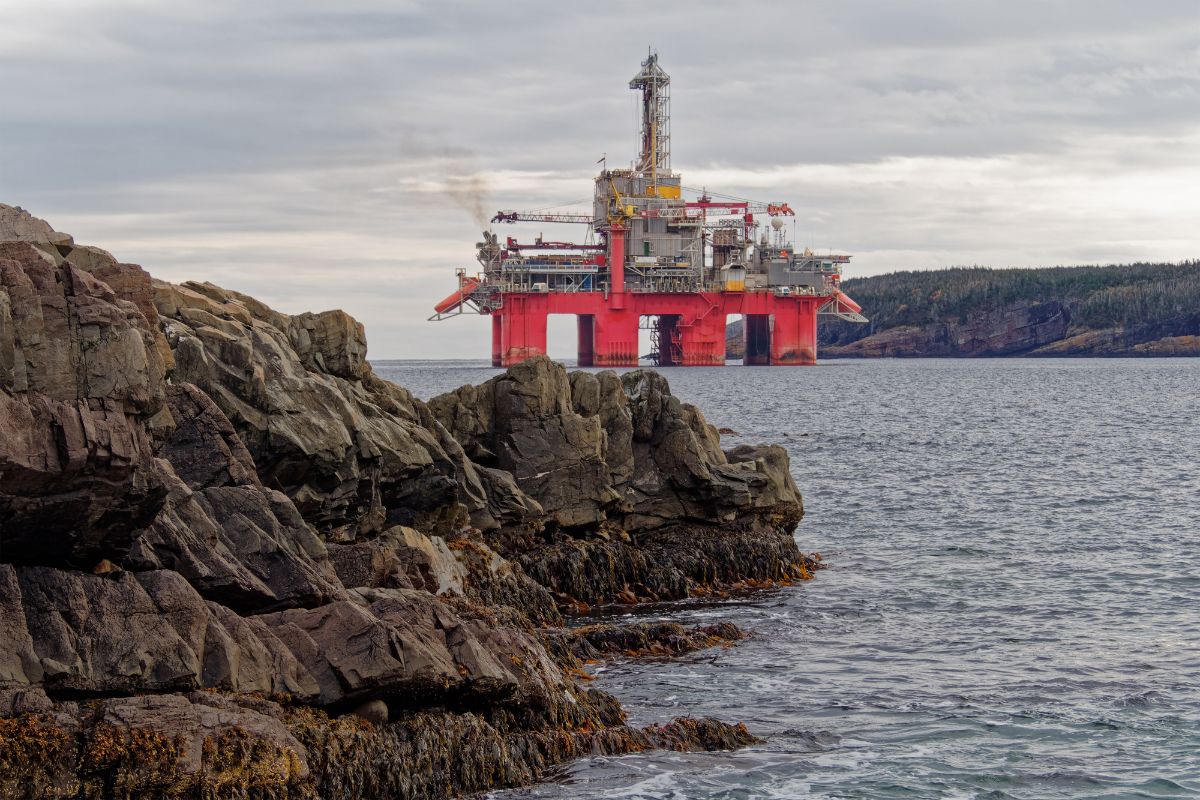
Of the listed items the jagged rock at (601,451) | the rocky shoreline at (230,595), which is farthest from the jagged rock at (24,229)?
the jagged rock at (601,451)

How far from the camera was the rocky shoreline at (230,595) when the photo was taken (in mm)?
9453

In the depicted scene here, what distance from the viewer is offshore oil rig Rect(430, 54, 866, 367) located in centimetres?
9762

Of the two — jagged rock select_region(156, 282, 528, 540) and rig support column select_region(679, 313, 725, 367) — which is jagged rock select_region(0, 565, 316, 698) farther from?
rig support column select_region(679, 313, 725, 367)

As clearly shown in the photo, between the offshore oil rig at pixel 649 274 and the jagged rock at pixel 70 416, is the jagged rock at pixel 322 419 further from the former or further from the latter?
the offshore oil rig at pixel 649 274

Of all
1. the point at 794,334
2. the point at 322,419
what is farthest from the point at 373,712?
the point at 794,334

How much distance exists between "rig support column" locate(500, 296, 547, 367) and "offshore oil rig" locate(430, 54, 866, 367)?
9 cm

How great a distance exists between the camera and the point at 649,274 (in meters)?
100

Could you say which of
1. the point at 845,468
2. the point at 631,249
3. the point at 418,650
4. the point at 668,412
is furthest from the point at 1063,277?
the point at 418,650

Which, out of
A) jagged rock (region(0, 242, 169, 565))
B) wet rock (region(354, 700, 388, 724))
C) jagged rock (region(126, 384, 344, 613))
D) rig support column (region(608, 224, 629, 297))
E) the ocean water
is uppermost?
rig support column (region(608, 224, 629, 297))

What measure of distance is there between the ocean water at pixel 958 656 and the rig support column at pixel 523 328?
59.1 metres

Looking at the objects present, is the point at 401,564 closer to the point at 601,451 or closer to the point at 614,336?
the point at 601,451

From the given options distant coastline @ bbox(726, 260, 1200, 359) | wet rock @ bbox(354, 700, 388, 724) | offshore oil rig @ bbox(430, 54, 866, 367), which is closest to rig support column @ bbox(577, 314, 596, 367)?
offshore oil rig @ bbox(430, 54, 866, 367)

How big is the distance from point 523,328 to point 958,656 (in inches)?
3219

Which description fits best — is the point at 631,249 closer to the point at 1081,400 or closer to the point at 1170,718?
the point at 1081,400
